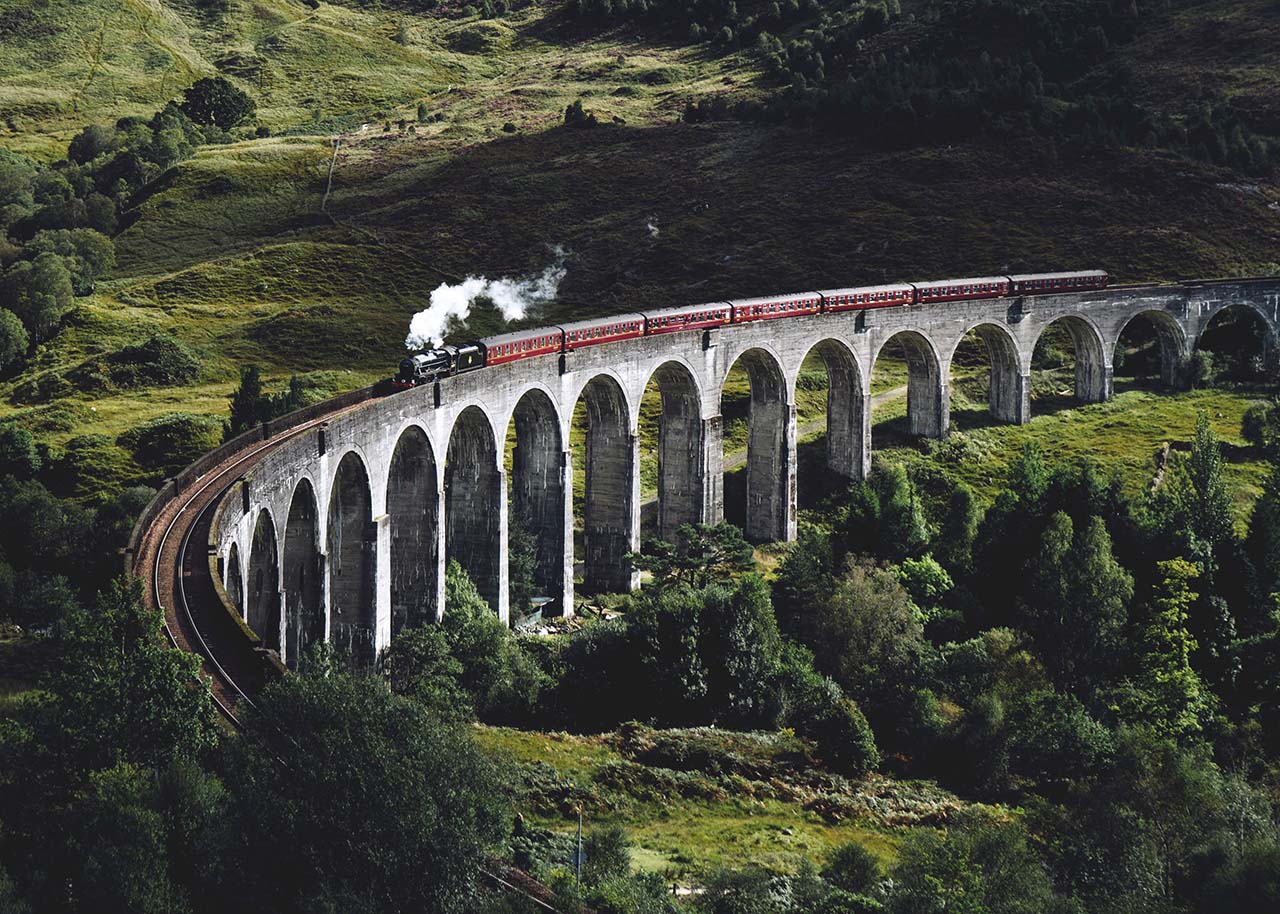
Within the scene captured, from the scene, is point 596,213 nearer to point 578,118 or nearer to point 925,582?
point 578,118

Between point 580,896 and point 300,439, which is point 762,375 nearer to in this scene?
point 300,439

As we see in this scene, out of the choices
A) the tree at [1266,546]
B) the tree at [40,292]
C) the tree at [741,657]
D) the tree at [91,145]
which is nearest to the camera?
the tree at [741,657]

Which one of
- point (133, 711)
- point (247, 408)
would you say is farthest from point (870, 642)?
point (247, 408)

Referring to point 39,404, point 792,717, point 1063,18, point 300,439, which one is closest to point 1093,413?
point 792,717

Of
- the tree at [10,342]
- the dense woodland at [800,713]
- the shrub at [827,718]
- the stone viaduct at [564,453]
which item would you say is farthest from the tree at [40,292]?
the shrub at [827,718]

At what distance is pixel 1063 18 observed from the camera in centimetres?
16275

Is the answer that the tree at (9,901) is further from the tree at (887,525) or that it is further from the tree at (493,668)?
the tree at (887,525)

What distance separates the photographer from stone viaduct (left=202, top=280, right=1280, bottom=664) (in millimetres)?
56500

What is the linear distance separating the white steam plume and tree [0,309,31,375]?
27.7 metres

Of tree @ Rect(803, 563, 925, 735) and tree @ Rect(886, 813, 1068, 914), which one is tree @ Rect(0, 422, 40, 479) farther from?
tree @ Rect(886, 813, 1068, 914)

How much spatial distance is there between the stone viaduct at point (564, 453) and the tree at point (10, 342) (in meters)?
47.5

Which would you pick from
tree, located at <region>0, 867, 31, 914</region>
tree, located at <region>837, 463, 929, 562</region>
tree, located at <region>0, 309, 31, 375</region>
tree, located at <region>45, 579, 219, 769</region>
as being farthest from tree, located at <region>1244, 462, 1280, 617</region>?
tree, located at <region>0, 309, 31, 375</region>

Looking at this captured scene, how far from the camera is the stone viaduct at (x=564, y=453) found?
56500mm

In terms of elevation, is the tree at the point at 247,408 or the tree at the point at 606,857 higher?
the tree at the point at 247,408
